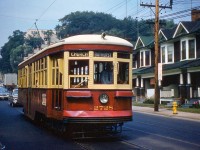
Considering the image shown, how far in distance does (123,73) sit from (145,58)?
36502 millimetres

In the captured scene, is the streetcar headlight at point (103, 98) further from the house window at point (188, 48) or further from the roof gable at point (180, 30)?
the roof gable at point (180, 30)

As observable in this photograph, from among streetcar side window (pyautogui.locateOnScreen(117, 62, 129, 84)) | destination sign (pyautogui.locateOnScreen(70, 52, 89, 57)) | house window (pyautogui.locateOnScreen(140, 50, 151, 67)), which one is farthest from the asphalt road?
house window (pyautogui.locateOnScreen(140, 50, 151, 67))

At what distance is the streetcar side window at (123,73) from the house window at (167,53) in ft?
96.3

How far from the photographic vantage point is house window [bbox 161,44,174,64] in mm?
40781

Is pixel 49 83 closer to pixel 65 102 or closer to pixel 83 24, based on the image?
pixel 65 102

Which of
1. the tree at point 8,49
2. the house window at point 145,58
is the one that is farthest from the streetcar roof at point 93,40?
the tree at point 8,49

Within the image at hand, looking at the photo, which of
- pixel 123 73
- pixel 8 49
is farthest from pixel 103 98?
pixel 8 49

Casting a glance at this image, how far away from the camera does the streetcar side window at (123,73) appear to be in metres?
12.0

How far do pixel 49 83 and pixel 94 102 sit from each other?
257 cm

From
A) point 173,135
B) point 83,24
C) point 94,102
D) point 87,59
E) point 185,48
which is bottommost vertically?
point 173,135

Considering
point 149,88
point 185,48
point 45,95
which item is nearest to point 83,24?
point 149,88

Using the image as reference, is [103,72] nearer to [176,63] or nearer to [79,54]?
[79,54]

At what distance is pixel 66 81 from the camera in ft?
38.3

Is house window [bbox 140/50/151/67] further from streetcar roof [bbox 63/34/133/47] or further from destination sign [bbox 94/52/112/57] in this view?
destination sign [bbox 94/52/112/57]
